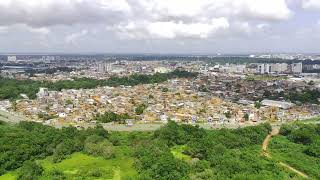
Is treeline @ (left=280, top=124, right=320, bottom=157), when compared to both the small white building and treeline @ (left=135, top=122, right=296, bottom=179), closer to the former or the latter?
treeline @ (left=135, top=122, right=296, bottom=179)

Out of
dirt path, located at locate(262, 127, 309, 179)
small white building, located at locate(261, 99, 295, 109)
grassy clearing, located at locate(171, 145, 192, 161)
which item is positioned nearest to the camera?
dirt path, located at locate(262, 127, 309, 179)

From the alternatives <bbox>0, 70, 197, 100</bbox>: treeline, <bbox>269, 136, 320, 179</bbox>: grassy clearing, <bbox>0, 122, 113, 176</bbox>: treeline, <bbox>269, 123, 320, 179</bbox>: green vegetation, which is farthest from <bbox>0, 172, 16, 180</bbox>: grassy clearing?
<bbox>0, 70, 197, 100</bbox>: treeline

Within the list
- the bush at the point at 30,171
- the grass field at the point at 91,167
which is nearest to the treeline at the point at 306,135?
the grass field at the point at 91,167

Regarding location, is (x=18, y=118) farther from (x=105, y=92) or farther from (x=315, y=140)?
(x=315, y=140)

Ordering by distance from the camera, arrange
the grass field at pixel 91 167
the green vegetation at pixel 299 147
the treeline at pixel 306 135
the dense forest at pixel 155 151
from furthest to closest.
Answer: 1. the treeline at pixel 306 135
2. the green vegetation at pixel 299 147
3. the grass field at pixel 91 167
4. the dense forest at pixel 155 151

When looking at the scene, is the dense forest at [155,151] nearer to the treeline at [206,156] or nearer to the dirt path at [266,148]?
the treeline at [206,156]

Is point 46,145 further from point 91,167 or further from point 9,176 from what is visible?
point 91,167

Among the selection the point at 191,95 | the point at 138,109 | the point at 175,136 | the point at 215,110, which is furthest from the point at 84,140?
the point at 191,95

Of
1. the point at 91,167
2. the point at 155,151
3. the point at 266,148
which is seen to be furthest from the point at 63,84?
the point at 155,151
